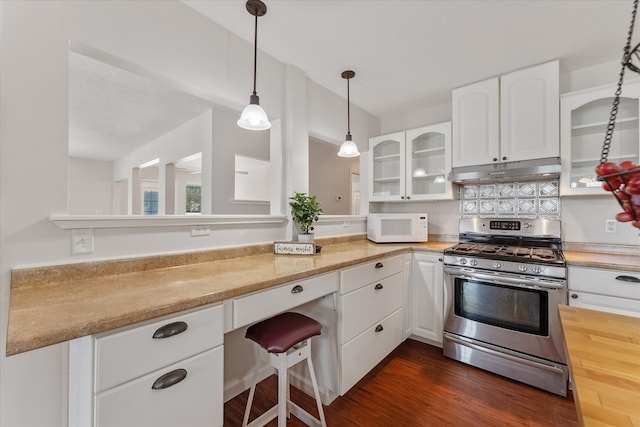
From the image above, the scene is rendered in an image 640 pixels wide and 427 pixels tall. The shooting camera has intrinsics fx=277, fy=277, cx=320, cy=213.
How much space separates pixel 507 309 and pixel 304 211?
1.66m

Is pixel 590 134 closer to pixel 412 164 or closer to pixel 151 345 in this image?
pixel 412 164

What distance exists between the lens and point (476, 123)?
8.17 feet

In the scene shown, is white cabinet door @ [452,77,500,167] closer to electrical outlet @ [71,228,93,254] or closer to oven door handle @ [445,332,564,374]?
oven door handle @ [445,332,564,374]

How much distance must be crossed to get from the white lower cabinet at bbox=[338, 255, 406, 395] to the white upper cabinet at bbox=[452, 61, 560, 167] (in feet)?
3.95

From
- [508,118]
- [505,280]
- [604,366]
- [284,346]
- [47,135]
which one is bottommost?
[284,346]

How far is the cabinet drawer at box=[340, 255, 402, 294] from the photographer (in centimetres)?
176

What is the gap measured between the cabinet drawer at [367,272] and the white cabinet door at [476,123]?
115cm

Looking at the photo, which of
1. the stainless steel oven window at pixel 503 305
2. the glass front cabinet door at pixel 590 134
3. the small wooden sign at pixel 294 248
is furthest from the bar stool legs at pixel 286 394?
the glass front cabinet door at pixel 590 134

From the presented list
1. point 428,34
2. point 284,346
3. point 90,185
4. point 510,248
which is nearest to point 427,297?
point 510,248

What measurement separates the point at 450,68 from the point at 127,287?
8.77 feet

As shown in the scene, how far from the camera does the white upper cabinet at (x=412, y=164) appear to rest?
279cm

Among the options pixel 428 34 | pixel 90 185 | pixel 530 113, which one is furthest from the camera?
pixel 90 185

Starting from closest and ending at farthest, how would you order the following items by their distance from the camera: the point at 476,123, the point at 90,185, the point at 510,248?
the point at 510,248, the point at 476,123, the point at 90,185

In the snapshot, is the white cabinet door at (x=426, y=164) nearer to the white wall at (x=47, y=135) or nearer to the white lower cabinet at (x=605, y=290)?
the white lower cabinet at (x=605, y=290)
